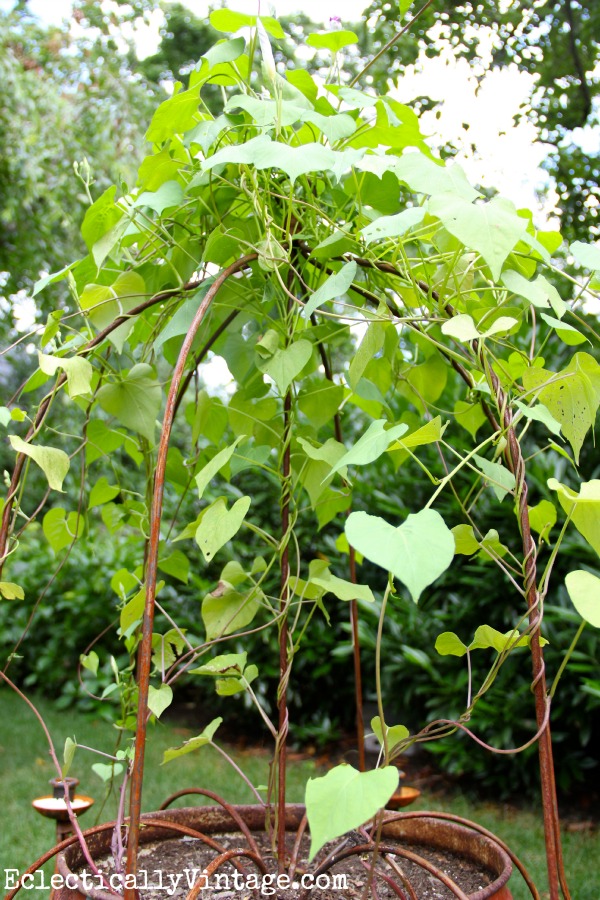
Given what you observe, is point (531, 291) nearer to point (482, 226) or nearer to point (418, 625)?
point (482, 226)

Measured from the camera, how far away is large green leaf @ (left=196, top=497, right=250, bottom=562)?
27.7 inches

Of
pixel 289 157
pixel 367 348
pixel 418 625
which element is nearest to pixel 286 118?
pixel 289 157

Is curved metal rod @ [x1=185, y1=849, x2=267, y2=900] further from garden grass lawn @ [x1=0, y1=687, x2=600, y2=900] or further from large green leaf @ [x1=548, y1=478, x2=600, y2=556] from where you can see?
garden grass lawn @ [x1=0, y1=687, x2=600, y2=900]

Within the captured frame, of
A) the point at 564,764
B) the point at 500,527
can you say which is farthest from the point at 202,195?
the point at 564,764

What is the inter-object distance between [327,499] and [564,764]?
176cm

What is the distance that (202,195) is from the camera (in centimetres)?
93

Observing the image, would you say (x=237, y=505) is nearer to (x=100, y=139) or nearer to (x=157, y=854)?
(x=157, y=854)

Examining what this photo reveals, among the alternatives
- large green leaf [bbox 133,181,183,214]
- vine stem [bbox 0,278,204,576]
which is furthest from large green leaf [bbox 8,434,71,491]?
large green leaf [bbox 133,181,183,214]

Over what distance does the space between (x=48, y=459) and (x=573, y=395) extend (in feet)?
1.67

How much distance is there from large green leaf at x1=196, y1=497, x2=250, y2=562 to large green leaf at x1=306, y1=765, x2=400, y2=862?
0.78 ft

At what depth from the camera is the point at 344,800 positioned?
51 cm

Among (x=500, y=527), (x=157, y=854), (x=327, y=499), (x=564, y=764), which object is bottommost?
(x=564, y=764)

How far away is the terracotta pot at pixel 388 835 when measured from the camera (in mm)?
800

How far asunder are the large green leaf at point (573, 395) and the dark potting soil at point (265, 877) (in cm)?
49
